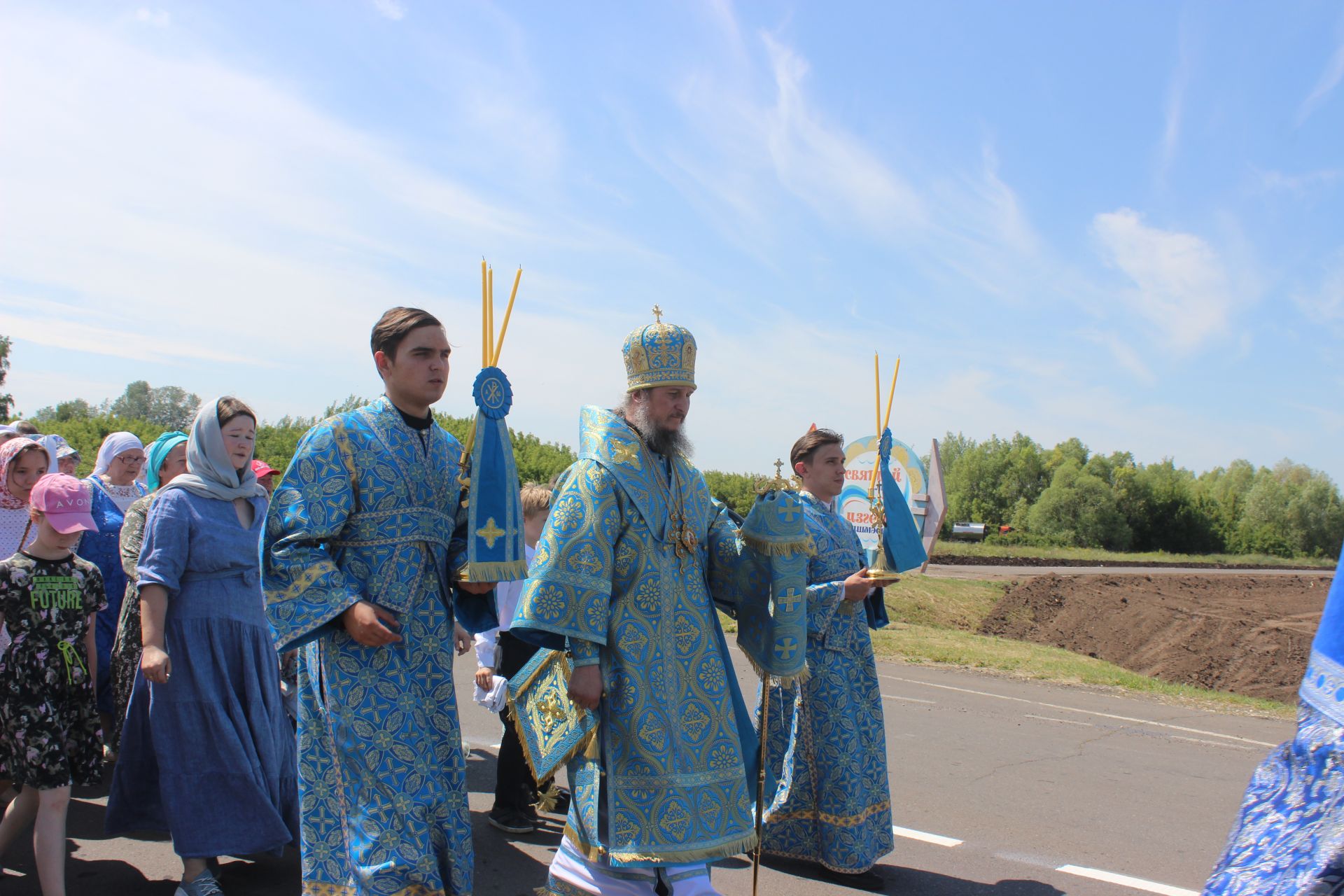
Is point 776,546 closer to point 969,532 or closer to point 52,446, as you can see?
point 52,446

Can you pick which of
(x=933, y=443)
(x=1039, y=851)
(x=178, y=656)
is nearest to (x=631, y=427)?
(x=178, y=656)

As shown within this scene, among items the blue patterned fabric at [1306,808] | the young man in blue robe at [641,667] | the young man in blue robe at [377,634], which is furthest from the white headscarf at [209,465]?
the blue patterned fabric at [1306,808]

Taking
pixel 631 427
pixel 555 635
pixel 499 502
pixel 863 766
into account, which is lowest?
pixel 863 766

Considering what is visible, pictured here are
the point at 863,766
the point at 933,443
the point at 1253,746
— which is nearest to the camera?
the point at 863,766

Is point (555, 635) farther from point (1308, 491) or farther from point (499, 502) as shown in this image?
point (1308, 491)

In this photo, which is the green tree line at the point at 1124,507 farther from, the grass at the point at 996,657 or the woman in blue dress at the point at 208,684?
the woman in blue dress at the point at 208,684

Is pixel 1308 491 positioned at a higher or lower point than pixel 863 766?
higher

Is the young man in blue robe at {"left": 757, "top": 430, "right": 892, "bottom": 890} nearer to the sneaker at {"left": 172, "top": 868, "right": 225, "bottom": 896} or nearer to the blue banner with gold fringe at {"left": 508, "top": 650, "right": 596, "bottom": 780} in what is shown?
the blue banner with gold fringe at {"left": 508, "top": 650, "right": 596, "bottom": 780}

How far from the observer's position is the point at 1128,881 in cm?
479

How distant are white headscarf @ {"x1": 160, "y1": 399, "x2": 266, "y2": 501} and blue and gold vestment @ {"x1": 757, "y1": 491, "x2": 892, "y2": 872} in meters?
2.62

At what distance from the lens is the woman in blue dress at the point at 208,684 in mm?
4090

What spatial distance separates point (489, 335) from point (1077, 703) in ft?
26.2

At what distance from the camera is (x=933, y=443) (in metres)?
12.1

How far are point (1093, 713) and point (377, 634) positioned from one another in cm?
780
